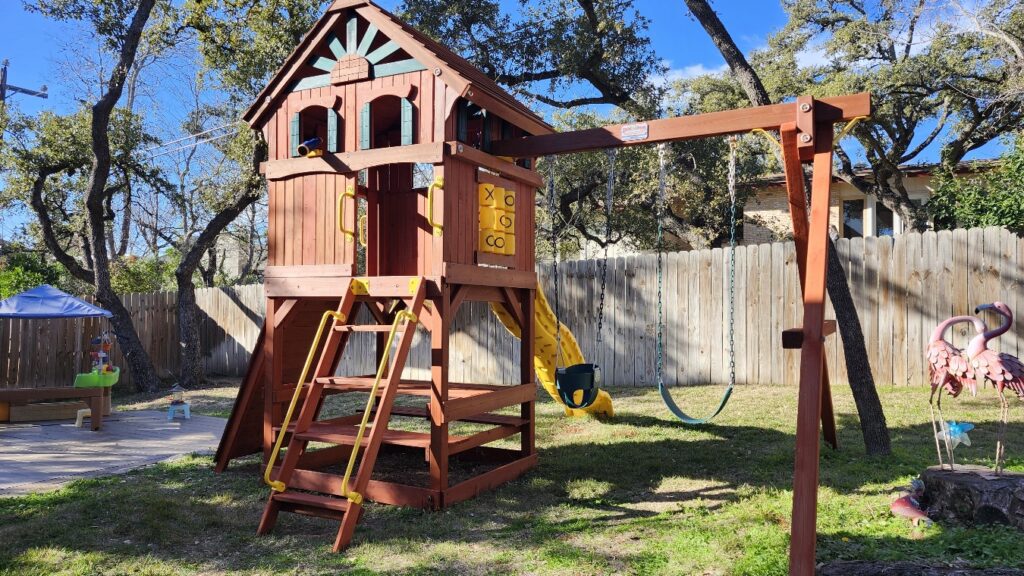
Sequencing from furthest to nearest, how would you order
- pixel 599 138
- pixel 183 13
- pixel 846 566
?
pixel 183 13
pixel 599 138
pixel 846 566

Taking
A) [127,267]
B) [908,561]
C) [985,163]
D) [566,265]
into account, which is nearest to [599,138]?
[908,561]

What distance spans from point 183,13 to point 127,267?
11445 millimetres

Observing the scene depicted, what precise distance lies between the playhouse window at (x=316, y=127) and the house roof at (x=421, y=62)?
0.31m

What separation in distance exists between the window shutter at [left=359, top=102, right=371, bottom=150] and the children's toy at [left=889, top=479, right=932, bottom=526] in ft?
16.2

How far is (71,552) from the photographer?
4.55 metres

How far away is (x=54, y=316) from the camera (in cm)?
1096

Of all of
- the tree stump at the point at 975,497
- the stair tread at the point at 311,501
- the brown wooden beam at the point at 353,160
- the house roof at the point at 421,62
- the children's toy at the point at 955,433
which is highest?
the house roof at the point at 421,62

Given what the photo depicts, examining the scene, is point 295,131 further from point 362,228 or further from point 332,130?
point 362,228

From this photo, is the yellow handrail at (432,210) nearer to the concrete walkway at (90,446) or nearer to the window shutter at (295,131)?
the window shutter at (295,131)

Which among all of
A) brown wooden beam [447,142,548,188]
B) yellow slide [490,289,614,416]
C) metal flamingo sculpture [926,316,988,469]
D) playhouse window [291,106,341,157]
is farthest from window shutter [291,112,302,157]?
metal flamingo sculpture [926,316,988,469]

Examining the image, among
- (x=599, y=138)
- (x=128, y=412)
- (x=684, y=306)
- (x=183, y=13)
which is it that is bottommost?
(x=128, y=412)

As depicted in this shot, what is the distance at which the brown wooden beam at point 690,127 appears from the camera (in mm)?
4797

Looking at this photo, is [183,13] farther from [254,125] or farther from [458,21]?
[254,125]

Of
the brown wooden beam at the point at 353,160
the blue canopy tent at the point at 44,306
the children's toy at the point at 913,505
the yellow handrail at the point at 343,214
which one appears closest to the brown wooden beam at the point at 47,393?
the blue canopy tent at the point at 44,306
